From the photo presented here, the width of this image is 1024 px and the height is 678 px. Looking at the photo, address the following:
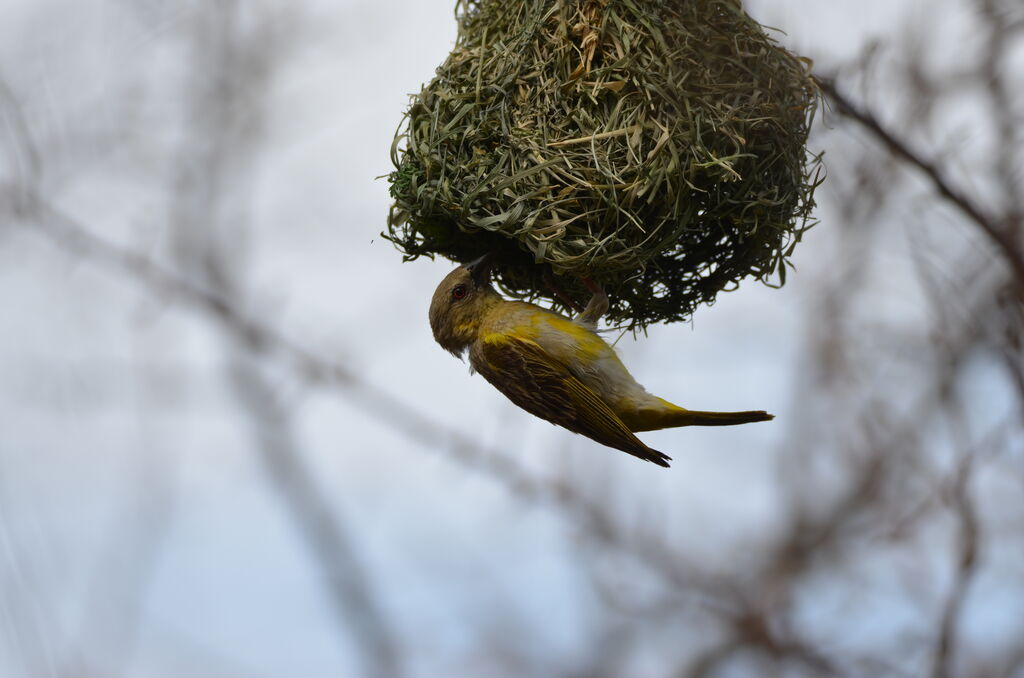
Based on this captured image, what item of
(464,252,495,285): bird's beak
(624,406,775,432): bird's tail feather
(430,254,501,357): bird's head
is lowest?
(624,406,775,432): bird's tail feather

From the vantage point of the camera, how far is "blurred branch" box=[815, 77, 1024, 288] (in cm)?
305

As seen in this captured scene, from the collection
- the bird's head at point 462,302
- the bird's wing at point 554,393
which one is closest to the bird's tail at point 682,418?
the bird's wing at point 554,393

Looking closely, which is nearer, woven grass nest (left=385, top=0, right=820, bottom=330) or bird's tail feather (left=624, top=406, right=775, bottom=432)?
woven grass nest (left=385, top=0, right=820, bottom=330)

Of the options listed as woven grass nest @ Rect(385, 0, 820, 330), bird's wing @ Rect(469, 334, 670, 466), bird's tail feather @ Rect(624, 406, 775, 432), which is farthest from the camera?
bird's wing @ Rect(469, 334, 670, 466)

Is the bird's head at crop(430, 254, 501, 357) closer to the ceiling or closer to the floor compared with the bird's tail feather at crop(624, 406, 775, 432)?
closer to the ceiling

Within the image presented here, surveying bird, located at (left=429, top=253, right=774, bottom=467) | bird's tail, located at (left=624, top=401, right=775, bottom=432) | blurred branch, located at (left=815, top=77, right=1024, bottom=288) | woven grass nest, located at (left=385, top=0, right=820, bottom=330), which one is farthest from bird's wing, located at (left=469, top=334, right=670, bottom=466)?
blurred branch, located at (left=815, top=77, right=1024, bottom=288)

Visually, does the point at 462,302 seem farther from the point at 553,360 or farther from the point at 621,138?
the point at 621,138

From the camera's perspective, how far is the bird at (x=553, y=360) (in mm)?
3426

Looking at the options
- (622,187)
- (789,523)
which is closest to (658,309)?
(622,187)

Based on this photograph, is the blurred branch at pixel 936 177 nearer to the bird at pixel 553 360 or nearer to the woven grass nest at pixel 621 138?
the woven grass nest at pixel 621 138

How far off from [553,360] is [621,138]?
0.92 meters

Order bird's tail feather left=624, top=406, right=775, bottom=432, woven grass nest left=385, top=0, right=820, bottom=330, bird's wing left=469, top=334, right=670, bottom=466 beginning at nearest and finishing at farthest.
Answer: woven grass nest left=385, top=0, right=820, bottom=330
bird's tail feather left=624, top=406, right=775, bottom=432
bird's wing left=469, top=334, right=670, bottom=466

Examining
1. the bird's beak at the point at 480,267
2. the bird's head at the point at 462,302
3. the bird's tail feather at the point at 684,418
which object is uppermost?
the bird's beak at the point at 480,267

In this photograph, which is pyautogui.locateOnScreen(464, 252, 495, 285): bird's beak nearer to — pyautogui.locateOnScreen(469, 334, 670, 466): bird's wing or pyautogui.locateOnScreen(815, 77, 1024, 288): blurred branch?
pyautogui.locateOnScreen(469, 334, 670, 466): bird's wing
